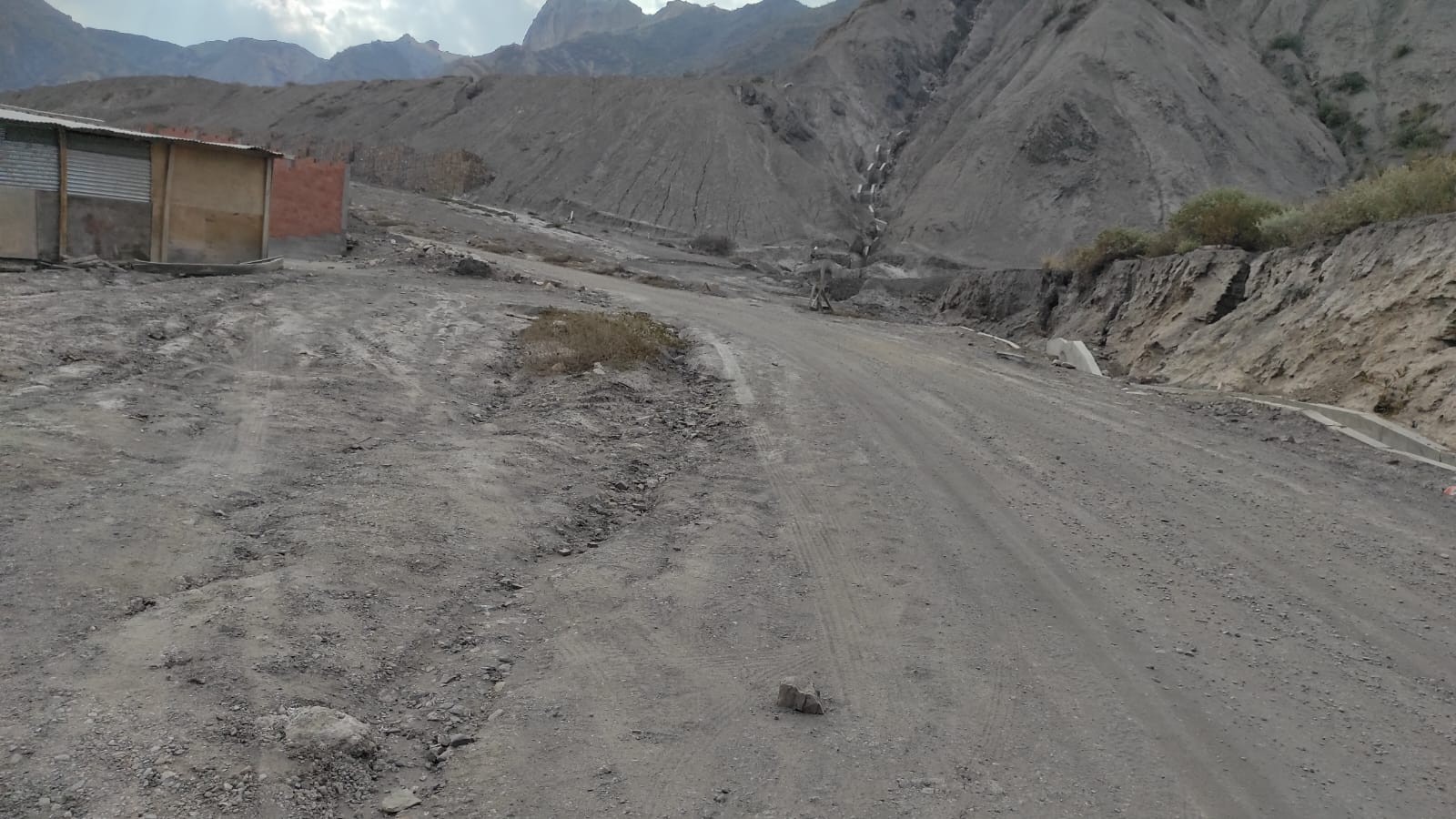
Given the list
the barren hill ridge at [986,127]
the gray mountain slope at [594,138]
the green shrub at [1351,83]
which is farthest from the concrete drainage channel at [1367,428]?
the green shrub at [1351,83]

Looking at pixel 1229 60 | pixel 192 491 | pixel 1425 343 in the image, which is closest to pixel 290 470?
pixel 192 491

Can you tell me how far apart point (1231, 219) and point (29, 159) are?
2382 cm

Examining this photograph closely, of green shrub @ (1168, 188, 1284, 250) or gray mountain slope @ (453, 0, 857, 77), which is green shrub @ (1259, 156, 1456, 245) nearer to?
green shrub @ (1168, 188, 1284, 250)

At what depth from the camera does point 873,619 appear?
5.59m

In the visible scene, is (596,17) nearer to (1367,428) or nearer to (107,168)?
(107,168)

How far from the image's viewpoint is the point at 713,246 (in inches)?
1906

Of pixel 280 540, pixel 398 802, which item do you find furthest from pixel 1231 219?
pixel 398 802

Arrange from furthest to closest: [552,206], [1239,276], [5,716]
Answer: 1. [552,206]
2. [1239,276]
3. [5,716]

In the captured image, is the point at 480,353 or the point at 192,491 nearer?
the point at 192,491

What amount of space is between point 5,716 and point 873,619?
4.26 metres

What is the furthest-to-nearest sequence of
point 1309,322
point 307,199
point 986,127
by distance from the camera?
point 986,127 → point 307,199 → point 1309,322

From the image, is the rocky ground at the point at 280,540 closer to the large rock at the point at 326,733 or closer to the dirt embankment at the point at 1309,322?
the large rock at the point at 326,733

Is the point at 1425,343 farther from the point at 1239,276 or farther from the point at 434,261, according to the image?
the point at 434,261

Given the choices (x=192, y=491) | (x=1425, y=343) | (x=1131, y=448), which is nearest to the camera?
(x=192, y=491)
